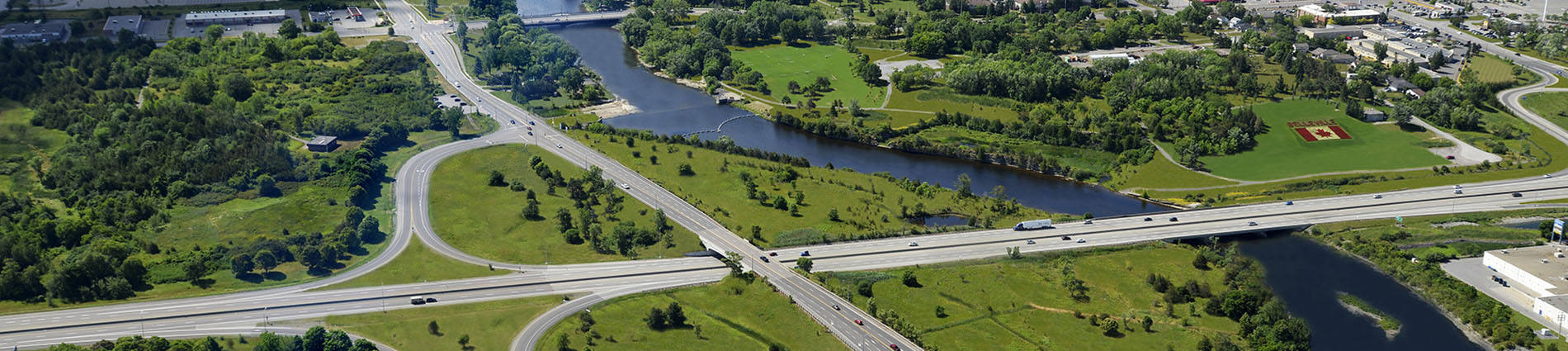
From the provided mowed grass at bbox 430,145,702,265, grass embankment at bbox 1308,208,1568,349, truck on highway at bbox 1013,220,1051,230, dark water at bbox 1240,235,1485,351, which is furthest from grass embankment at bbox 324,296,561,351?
grass embankment at bbox 1308,208,1568,349

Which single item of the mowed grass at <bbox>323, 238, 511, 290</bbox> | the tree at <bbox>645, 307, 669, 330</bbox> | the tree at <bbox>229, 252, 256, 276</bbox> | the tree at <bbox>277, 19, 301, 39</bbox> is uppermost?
the tree at <bbox>277, 19, 301, 39</bbox>

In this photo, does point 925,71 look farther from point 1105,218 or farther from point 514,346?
point 514,346

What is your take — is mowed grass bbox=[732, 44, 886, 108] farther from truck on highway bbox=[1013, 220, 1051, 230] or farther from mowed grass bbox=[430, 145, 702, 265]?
truck on highway bbox=[1013, 220, 1051, 230]

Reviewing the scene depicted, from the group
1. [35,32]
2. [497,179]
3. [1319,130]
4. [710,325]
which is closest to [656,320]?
[710,325]

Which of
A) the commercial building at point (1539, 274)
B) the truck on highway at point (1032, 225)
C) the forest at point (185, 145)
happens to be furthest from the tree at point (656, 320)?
the commercial building at point (1539, 274)

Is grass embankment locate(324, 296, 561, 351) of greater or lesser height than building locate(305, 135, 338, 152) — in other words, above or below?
below

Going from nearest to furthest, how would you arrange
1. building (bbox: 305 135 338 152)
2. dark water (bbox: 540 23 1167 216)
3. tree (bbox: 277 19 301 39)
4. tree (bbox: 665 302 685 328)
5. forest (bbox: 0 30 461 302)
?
tree (bbox: 665 302 685 328) → forest (bbox: 0 30 461 302) → dark water (bbox: 540 23 1167 216) → building (bbox: 305 135 338 152) → tree (bbox: 277 19 301 39)

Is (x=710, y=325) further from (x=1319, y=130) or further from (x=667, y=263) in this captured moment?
(x=1319, y=130)
